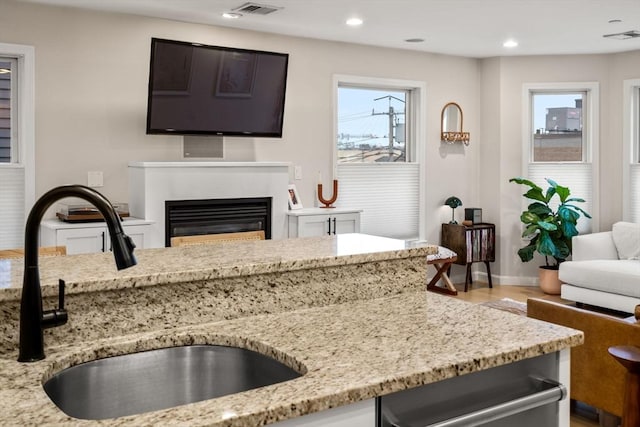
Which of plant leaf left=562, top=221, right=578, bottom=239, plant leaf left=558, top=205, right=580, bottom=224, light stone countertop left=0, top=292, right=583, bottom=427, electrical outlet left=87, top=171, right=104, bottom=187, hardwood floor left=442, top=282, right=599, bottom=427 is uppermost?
electrical outlet left=87, top=171, right=104, bottom=187

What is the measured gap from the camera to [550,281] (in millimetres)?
6629

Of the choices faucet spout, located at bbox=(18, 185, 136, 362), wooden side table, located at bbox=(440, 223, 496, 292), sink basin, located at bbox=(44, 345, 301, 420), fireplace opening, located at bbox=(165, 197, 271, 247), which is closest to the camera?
faucet spout, located at bbox=(18, 185, 136, 362)

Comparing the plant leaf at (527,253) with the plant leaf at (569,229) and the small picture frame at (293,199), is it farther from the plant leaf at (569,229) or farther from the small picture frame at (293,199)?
the small picture frame at (293,199)

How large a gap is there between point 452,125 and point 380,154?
38.9 inches

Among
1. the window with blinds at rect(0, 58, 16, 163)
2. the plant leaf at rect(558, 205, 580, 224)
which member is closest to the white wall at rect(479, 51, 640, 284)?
the plant leaf at rect(558, 205, 580, 224)

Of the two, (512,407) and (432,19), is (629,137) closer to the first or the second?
(432,19)

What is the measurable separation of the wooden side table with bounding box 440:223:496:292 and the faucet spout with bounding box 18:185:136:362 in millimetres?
5705

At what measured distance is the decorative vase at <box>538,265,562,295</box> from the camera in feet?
21.7

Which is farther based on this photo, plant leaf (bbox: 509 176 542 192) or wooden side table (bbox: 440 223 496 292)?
wooden side table (bbox: 440 223 496 292)

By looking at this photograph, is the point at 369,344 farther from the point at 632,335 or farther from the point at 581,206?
the point at 581,206

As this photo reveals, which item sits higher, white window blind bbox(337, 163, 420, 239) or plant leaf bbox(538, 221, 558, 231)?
white window blind bbox(337, 163, 420, 239)

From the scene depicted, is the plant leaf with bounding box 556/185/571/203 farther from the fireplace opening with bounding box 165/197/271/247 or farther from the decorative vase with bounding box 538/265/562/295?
the fireplace opening with bounding box 165/197/271/247

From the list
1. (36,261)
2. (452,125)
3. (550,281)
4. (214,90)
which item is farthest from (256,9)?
(550,281)

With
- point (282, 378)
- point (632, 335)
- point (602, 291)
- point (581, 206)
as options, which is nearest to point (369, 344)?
point (282, 378)
